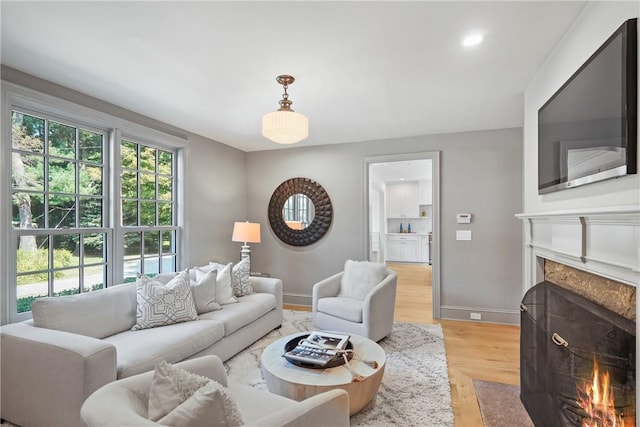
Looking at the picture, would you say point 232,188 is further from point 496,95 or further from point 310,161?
point 496,95

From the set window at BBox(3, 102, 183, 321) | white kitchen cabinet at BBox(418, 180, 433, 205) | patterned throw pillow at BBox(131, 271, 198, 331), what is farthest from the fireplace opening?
white kitchen cabinet at BBox(418, 180, 433, 205)

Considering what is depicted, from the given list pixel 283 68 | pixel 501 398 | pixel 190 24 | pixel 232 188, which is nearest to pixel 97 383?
pixel 190 24

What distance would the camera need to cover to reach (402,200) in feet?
31.9

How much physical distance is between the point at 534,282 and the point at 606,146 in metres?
1.37

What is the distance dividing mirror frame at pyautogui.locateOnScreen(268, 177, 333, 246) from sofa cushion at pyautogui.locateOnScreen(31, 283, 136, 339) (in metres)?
2.62

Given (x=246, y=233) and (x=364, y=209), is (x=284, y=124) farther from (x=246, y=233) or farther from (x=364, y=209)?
(x=364, y=209)

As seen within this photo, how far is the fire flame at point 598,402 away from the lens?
1.42 m

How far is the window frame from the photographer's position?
8.02ft

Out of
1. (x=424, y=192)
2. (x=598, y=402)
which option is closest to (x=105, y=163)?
(x=598, y=402)

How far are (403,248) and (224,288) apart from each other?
22.9ft

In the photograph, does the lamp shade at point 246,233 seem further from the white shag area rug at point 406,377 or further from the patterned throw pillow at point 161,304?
the patterned throw pillow at point 161,304

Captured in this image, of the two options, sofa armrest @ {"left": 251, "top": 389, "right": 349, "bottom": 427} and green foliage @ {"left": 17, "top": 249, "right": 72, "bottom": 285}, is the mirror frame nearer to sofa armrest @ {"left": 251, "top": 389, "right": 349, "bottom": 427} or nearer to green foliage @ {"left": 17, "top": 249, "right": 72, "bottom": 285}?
green foliage @ {"left": 17, "top": 249, "right": 72, "bottom": 285}

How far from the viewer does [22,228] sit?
2617mm

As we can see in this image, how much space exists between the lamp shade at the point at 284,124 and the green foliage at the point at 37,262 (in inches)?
86.0
